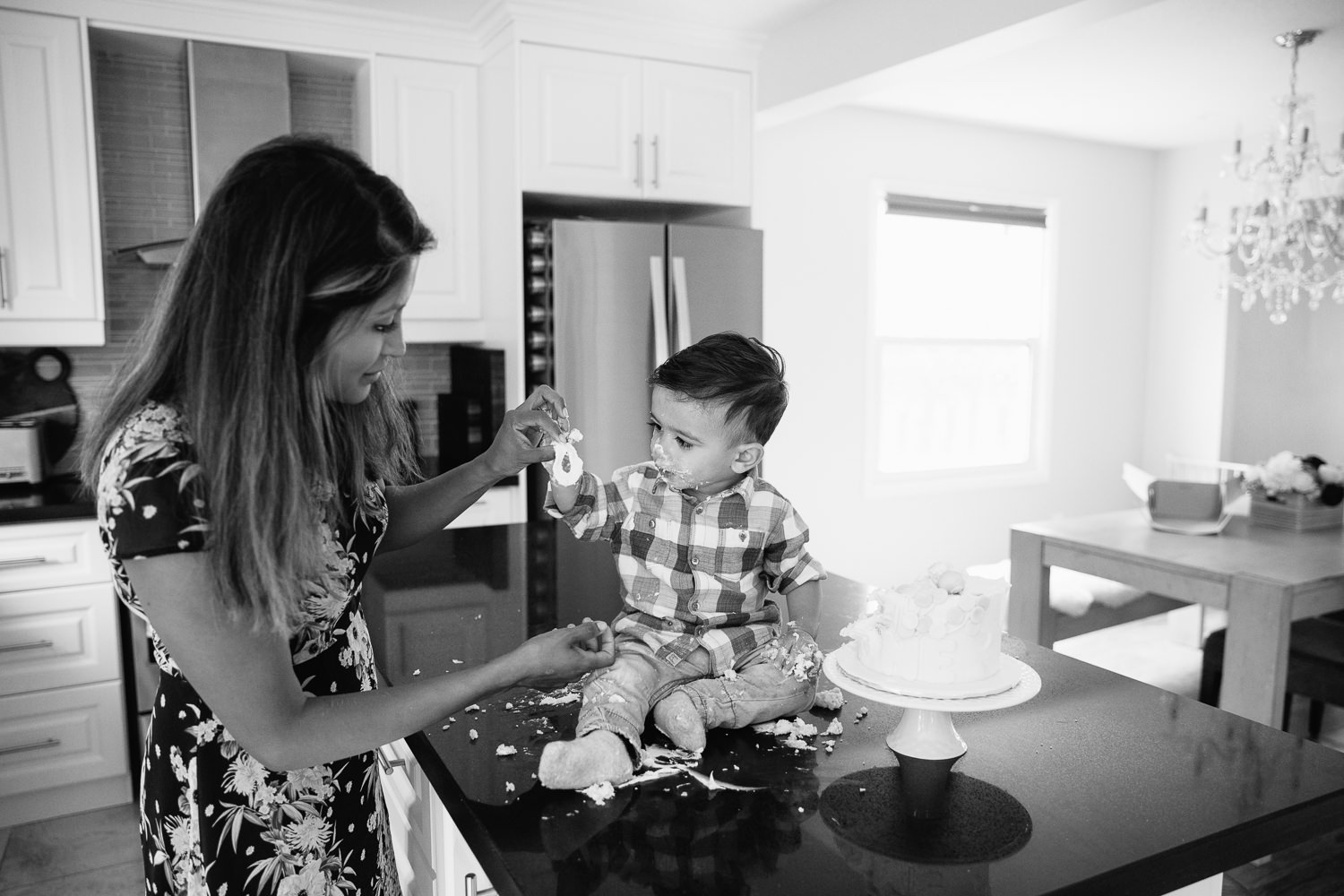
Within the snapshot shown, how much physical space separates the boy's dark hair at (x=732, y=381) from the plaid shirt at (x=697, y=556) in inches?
3.5

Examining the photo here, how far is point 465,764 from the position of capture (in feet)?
3.27

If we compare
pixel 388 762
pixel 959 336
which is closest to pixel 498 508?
pixel 388 762

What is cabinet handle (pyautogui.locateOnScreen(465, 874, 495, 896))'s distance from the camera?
42.6 inches

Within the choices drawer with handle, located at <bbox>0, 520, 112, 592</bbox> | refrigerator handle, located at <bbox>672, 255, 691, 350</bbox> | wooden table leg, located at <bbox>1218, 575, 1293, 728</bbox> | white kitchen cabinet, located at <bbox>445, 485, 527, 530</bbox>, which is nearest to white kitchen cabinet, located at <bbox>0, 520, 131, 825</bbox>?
drawer with handle, located at <bbox>0, 520, 112, 592</bbox>

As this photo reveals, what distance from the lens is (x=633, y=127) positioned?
11.1ft

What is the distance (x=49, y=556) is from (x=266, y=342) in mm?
2352

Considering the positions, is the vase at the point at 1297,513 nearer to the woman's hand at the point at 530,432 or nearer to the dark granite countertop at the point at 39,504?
the woman's hand at the point at 530,432

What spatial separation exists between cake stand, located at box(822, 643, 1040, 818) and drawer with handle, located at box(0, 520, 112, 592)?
8.12 ft

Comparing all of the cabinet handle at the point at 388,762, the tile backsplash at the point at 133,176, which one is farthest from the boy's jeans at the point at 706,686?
the tile backsplash at the point at 133,176

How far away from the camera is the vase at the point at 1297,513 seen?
3.26 metres

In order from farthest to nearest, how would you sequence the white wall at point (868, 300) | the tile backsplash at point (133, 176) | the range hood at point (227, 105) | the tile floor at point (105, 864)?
the white wall at point (868, 300)
the tile backsplash at point (133, 176)
the range hood at point (227, 105)
the tile floor at point (105, 864)

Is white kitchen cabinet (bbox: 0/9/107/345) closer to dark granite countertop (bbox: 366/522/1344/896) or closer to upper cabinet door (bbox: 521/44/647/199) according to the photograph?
upper cabinet door (bbox: 521/44/647/199)

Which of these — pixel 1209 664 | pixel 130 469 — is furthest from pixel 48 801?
pixel 1209 664

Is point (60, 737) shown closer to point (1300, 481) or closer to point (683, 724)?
point (683, 724)
